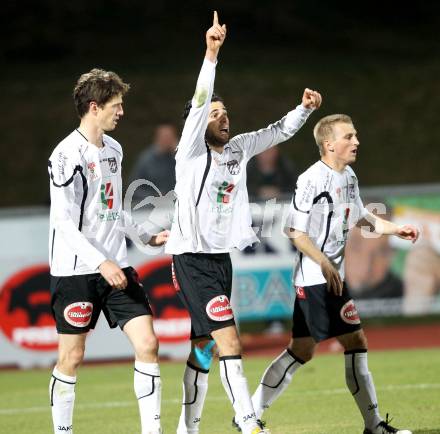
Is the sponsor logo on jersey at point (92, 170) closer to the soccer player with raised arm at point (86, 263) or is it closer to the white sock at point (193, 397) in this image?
the soccer player with raised arm at point (86, 263)

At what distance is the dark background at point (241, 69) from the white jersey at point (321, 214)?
1706 cm

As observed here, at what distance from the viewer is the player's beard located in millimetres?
7590

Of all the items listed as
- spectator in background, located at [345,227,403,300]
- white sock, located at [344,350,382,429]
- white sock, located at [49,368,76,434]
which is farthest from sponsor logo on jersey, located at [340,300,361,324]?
spectator in background, located at [345,227,403,300]

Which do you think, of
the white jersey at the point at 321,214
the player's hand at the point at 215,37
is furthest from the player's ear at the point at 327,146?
the player's hand at the point at 215,37

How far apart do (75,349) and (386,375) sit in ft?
16.0

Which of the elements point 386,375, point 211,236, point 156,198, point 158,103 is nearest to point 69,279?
point 211,236

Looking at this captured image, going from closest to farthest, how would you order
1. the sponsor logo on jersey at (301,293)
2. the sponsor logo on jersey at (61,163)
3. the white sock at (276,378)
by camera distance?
the sponsor logo on jersey at (61,163), the sponsor logo on jersey at (301,293), the white sock at (276,378)

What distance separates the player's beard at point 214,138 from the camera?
24.9 feet

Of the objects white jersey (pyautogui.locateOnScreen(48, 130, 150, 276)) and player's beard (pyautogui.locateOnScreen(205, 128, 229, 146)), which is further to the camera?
player's beard (pyautogui.locateOnScreen(205, 128, 229, 146))

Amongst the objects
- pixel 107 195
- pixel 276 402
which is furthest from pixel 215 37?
pixel 276 402

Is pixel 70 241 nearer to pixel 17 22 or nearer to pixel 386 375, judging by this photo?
pixel 386 375

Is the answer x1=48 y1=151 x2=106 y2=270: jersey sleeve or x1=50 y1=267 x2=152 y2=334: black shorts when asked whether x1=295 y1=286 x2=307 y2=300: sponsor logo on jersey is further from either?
x1=48 y1=151 x2=106 y2=270: jersey sleeve

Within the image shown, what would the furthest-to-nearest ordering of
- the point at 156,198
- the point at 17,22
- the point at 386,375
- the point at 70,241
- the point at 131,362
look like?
1. the point at 17,22
2. the point at 156,198
3. the point at 131,362
4. the point at 386,375
5. the point at 70,241

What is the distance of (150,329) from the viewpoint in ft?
23.8
